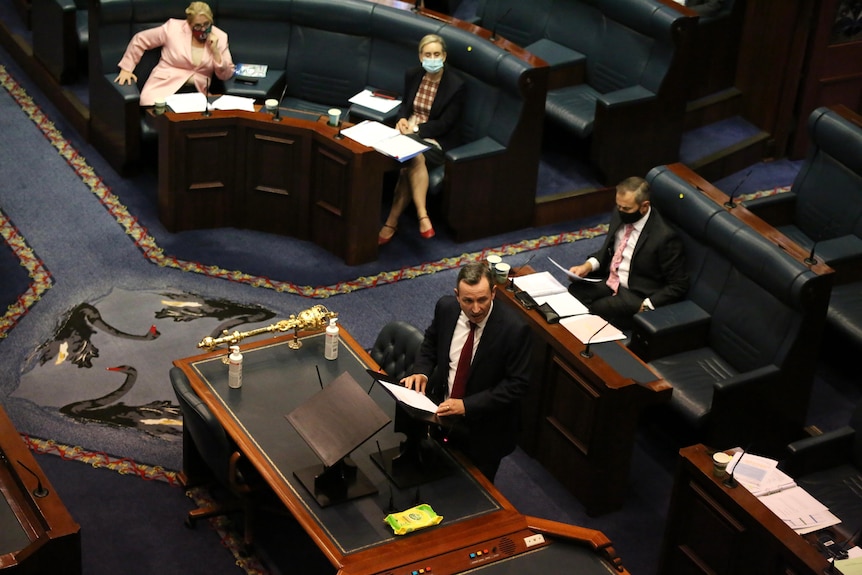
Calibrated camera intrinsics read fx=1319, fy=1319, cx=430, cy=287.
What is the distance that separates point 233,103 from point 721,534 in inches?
173

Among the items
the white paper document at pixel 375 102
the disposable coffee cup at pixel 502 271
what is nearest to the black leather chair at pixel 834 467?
the disposable coffee cup at pixel 502 271

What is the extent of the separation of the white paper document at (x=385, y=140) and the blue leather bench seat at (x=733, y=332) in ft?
5.40

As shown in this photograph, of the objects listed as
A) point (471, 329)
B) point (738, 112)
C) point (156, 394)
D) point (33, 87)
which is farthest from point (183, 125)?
point (738, 112)

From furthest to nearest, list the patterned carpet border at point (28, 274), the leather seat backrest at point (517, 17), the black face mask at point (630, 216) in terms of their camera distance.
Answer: the leather seat backrest at point (517, 17)
the patterned carpet border at point (28, 274)
the black face mask at point (630, 216)

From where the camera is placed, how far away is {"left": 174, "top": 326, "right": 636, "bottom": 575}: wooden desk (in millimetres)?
5070

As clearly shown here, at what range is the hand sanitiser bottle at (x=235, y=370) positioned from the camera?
19.4 ft

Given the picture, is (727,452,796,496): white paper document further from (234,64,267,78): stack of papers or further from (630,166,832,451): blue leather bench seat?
(234,64,267,78): stack of papers

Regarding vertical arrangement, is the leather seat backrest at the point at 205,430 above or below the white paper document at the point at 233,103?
below

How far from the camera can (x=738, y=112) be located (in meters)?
10.2

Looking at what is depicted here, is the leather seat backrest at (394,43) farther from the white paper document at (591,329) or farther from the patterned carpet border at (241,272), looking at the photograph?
the white paper document at (591,329)

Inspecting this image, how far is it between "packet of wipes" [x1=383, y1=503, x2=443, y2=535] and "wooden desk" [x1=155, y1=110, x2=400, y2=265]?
317cm

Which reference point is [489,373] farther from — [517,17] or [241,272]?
[517,17]

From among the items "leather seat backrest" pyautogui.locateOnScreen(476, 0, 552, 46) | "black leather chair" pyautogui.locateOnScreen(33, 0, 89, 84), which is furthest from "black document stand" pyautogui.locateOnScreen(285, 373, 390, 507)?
"black leather chair" pyautogui.locateOnScreen(33, 0, 89, 84)

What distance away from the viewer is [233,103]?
841cm
